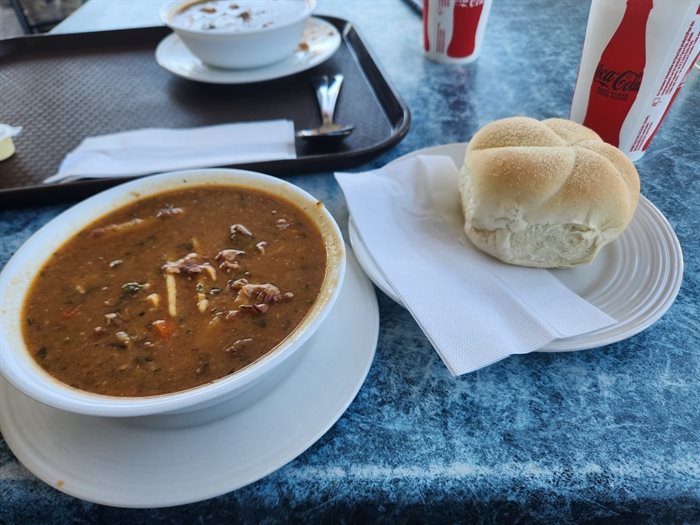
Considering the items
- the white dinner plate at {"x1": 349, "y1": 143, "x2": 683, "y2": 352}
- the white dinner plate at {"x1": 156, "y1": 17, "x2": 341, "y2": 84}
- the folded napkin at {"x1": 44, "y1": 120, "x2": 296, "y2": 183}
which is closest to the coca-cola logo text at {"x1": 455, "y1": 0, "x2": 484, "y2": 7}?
Result: the white dinner plate at {"x1": 156, "y1": 17, "x2": 341, "y2": 84}

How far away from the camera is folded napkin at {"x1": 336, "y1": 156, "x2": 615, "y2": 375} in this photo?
923 mm

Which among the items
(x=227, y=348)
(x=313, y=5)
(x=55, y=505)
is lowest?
(x=55, y=505)

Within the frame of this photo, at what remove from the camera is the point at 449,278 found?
1.07 meters

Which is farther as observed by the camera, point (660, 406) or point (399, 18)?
point (399, 18)

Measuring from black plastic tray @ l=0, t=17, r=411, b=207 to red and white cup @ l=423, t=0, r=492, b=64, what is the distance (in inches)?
11.1

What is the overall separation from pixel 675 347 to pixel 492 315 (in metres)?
0.36

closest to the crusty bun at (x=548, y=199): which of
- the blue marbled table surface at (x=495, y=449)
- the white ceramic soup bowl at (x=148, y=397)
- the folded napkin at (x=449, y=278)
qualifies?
the folded napkin at (x=449, y=278)

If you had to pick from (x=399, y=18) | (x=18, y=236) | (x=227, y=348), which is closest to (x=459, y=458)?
(x=227, y=348)

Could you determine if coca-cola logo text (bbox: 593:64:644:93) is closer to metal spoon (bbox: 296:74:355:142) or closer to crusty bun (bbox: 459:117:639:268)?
crusty bun (bbox: 459:117:639:268)

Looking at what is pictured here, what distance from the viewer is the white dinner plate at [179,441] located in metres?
0.76

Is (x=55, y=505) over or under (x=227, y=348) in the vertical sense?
under

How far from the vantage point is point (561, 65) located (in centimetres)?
207

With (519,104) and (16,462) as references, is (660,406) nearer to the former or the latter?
(16,462)

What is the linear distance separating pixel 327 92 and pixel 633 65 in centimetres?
94
